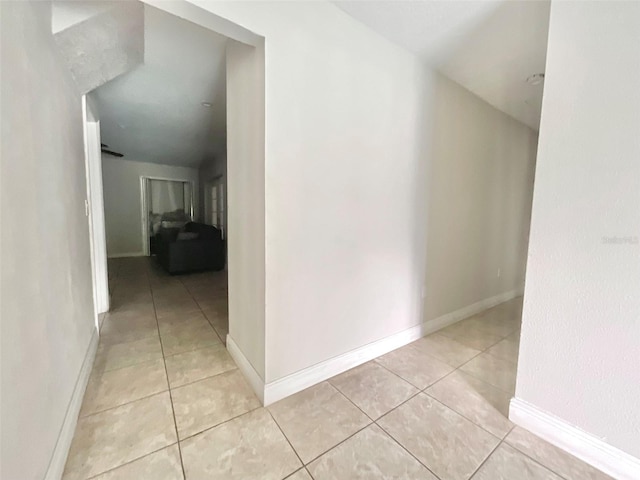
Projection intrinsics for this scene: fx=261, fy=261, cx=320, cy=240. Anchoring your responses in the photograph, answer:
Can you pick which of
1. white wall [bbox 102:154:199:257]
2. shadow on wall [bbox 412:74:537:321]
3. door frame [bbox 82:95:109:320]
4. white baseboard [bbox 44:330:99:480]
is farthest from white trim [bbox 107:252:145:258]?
shadow on wall [bbox 412:74:537:321]

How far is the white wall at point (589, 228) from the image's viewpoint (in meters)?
1.08

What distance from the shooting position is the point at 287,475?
3.61 ft

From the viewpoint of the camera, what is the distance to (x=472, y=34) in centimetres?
175

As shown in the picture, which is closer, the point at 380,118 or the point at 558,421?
the point at 558,421

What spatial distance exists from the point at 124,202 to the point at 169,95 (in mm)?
4545

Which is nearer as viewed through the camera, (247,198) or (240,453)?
(240,453)

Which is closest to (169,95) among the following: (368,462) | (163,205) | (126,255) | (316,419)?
(316,419)

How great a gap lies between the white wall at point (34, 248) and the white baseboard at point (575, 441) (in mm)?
2080

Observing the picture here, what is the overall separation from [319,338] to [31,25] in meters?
1.99

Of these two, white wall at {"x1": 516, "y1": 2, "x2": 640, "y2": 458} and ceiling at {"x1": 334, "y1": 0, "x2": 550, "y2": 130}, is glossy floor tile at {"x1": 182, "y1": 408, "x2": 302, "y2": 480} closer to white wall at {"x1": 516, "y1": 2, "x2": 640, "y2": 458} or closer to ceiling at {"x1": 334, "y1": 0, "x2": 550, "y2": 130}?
white wall at {"x1": 516, "y1": 2, "x2": 640, "y2": 458}

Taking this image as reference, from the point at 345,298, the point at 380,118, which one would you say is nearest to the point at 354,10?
the point at 380,118

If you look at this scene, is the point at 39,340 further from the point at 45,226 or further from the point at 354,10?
the point at 354,10

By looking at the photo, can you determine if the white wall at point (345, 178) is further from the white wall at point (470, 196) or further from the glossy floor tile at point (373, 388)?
the glossy floor tile at point (373, 388)

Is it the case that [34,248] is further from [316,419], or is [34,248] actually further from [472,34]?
[472,34]
